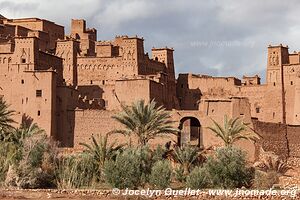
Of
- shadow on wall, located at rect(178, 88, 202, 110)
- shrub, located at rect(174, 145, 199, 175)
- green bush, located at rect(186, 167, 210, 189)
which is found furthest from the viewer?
shadow on wall, located at rect(178, 88, 202, 110)

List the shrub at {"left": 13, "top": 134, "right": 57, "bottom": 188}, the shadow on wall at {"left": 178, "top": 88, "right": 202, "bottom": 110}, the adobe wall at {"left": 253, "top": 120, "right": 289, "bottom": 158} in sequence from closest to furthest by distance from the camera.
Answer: the shrub at {"left": 13, "top": 134, "right": 57, "bottom": 188}
the adobe wall at {"left": 253, "top": 120, "right": 289, "bottom": 158}
the shadow on wall at {"left": 178, "top": 88, "right": 202, "bottom": 110}

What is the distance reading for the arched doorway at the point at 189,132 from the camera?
162ft

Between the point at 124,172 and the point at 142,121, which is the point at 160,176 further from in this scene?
the point at 142,121

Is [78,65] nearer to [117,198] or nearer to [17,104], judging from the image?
[17,104]

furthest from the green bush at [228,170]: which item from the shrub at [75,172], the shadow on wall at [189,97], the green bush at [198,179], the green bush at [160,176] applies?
the shadow on wall at [189,97]

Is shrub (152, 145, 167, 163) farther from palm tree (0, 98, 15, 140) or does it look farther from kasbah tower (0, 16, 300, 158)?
palm tree (0, 98, 15, 140)

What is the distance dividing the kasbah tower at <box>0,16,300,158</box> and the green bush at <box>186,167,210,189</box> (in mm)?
10257

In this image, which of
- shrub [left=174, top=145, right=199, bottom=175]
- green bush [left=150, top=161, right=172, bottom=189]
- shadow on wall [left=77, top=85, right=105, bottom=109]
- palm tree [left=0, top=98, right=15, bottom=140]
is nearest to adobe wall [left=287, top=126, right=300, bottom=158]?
shrub [left=174, top=145, right=199, bottom=175]

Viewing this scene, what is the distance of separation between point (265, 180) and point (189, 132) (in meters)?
12.4

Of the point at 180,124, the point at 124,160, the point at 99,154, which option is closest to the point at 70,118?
the point at 180,124

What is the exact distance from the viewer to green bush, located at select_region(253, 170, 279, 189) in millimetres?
37250

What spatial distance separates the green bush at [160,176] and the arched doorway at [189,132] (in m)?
12.0

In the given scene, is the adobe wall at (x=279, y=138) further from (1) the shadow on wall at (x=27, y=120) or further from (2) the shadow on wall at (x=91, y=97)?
(1) the shadow on wall at (x=27, y=120)

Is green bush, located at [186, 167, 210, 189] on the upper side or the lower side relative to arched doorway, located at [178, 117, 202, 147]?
lower
